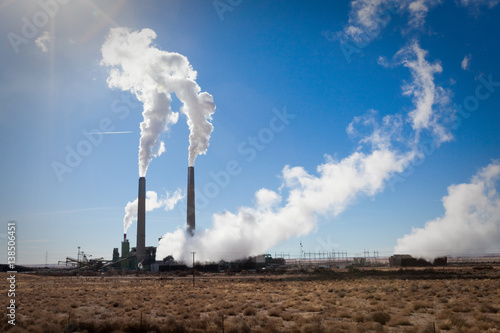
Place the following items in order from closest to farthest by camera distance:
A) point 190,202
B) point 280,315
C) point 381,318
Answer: point 381,318 → point 280,315 → point 190,202

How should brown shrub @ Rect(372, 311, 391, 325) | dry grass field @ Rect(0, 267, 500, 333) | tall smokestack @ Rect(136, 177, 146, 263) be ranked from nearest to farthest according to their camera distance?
1. dry grass field @ Rect(0, 267, 500, 333)
2. brown shrub @ Rect(372, 311, 391, 325)
3. tall smokestack @ Rect(136, 177, 146, 263)

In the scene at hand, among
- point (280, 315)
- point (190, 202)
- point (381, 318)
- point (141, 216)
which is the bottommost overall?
point (280, 315)

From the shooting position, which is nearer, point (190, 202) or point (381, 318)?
point (381, 318)

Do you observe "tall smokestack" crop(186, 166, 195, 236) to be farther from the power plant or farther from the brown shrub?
the brown shrub

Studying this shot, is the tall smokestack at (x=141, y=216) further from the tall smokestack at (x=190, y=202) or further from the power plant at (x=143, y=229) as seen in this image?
the tall smokestack at (x=190, y=202)

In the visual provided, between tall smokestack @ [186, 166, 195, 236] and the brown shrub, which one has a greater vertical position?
tall smokestack @ [186, 166, 195, 236]

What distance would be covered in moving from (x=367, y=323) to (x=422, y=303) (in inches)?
302

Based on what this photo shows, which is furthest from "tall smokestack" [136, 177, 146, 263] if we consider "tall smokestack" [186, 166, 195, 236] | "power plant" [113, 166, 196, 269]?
"tall smokestack" [186, 166, 195, 236]

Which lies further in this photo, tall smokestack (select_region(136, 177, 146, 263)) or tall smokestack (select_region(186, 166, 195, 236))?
tall smokestack (select_region(136, 177, 146, 263))

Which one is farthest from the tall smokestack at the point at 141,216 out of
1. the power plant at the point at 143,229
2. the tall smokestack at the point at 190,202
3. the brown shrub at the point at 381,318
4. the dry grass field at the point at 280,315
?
the brown shrub at the point at 381,318

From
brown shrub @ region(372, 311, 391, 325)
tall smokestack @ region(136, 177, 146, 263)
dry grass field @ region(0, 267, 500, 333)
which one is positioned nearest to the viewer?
dry grass field @ region(0, 267, 500, 333)

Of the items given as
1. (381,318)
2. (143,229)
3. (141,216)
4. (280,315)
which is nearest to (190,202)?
(141,216)

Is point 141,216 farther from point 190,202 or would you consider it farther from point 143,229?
point 190,202

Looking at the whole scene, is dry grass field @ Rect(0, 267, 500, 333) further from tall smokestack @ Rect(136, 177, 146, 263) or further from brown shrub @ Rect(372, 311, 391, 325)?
tall smokestack @ Rect(136, 177, 146, 263)
